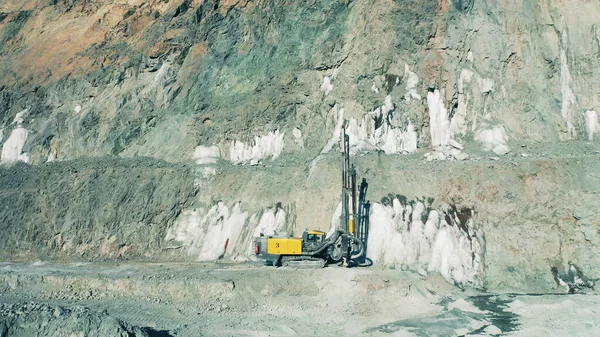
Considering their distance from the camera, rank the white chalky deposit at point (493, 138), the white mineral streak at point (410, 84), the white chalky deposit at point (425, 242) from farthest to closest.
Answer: the white mineral streak at point (410, 84), the white chalky deposit at point (493, 138), the white chalky deposit at point (425, 242)

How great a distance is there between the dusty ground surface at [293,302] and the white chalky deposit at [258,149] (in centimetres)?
667

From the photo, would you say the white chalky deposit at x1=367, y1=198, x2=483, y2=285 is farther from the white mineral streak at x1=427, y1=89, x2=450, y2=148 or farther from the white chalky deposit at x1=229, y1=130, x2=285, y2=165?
the white chalky deposit at x1=229, y1=130, x2=285, y2=165

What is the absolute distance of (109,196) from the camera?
95.1 feet

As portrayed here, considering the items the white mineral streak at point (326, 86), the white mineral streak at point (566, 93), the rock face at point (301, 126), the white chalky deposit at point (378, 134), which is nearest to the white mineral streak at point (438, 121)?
the rock face at point (301, 126)

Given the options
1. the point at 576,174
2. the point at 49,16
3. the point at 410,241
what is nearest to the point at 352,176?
the point at 410,241

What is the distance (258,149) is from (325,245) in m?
7.60

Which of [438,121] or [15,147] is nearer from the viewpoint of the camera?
[438,121]

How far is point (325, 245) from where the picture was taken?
2388 centimetres

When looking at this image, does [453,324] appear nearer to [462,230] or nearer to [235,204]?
[462,230]

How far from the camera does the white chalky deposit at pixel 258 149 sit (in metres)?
29.7

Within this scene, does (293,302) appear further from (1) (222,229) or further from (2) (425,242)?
(1) (222,229)

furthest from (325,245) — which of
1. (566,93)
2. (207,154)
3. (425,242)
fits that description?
(566,93)

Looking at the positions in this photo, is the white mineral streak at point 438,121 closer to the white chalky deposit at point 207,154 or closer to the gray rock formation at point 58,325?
the white chalky deposit at point 207,154

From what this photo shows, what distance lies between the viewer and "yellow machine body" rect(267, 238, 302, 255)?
23.9m
